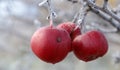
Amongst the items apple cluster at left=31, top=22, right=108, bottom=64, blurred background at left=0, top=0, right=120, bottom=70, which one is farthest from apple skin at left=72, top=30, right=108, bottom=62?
blurred background at left=0, top=0, right=120, bottom=70

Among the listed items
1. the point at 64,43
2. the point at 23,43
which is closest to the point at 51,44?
→ the point at 64,43

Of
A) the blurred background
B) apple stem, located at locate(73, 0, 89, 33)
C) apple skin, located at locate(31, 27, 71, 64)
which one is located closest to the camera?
apple skin, located at locate(31, 27, 71, 64)

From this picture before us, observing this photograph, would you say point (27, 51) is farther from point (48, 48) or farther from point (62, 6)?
point (48, 48)

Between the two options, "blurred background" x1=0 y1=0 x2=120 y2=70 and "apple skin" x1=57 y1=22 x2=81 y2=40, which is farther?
"blurred background" x1=0 y1=0 x2=120 y2=70

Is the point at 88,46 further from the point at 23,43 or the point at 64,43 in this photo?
the point at 23,43

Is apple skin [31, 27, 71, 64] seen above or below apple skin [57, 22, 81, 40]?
above

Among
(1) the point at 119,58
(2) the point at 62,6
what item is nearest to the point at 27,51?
(2) the point at 62,6

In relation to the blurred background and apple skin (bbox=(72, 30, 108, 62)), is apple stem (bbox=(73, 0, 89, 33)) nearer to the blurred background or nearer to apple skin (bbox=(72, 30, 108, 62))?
apple skin (bbox=(72, 30, 108, 62))
